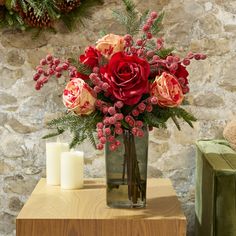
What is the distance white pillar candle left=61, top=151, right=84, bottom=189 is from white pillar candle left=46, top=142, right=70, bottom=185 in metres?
0.09

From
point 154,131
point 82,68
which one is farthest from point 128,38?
point 154,131

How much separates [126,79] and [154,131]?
86 cm

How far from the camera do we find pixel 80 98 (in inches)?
73.4

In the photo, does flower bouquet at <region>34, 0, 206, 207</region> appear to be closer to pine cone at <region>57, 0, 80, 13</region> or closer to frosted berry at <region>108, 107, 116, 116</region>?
frosted berry at <region>108, 107, 116, 116</region>

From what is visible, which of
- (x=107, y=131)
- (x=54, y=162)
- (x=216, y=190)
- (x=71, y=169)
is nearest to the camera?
(x=107, y=131)

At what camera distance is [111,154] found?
2.04 metres

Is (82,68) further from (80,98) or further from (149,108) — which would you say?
(149,108)

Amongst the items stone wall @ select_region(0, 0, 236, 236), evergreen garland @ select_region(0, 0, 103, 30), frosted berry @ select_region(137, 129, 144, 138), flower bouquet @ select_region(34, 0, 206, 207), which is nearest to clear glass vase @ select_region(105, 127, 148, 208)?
flower bouquet @ select_region(34, 0, 206, 207)

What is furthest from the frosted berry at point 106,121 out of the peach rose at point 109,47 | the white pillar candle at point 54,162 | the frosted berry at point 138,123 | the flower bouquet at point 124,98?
the white pillar candle at point 54,162

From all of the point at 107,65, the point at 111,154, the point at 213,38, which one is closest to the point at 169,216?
the point at 111,154

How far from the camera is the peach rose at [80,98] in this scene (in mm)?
1869

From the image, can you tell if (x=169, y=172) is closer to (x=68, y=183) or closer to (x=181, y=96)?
(x=68, y=183)

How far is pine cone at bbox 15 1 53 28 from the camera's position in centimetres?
254

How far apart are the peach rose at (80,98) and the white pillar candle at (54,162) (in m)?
0.59
